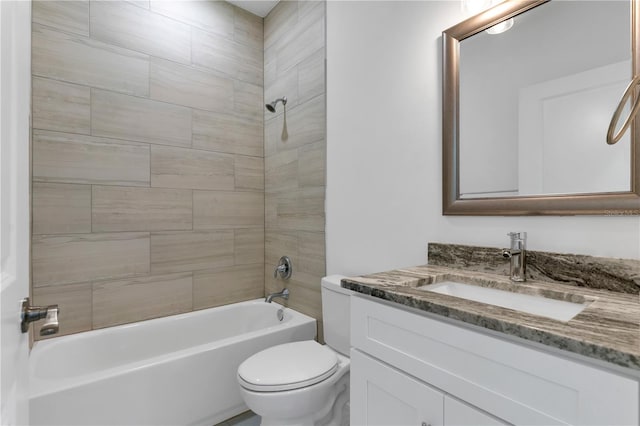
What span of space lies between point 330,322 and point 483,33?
1.51m

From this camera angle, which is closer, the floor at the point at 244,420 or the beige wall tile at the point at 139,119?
the floor at the point at 244,420

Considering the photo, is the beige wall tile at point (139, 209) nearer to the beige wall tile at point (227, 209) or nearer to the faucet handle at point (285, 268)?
the beige wall tile at point (227, 209)

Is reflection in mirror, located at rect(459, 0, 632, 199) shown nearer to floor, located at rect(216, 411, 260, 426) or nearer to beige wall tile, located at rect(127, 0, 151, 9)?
floor, located at rect(216, 411, 260, 426)

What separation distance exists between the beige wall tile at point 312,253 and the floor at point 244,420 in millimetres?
891

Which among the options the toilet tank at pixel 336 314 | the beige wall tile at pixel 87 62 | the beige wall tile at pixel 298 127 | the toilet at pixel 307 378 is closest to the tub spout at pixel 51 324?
the toilet at pixel 307 378

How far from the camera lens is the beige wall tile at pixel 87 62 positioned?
1.78 metres

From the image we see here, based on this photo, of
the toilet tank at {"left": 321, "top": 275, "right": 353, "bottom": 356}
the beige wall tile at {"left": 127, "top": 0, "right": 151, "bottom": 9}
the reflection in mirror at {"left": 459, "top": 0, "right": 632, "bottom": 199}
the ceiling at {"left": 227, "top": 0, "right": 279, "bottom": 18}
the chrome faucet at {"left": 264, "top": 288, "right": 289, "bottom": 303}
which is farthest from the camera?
the ceiling at {"left": 227, "top": 0, "right": 279, "bottom": 18}

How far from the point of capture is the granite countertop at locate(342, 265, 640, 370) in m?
0.57

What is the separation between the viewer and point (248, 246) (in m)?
2.54

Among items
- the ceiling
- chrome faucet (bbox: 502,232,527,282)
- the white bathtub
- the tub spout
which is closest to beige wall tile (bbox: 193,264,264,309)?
the white bathtub

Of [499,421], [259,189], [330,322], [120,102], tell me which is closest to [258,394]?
[330,322]

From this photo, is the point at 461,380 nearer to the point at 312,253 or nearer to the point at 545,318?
the point at 545,318

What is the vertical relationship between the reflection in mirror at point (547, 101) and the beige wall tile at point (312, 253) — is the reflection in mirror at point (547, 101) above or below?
above

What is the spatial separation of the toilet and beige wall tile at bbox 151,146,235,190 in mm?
1190
